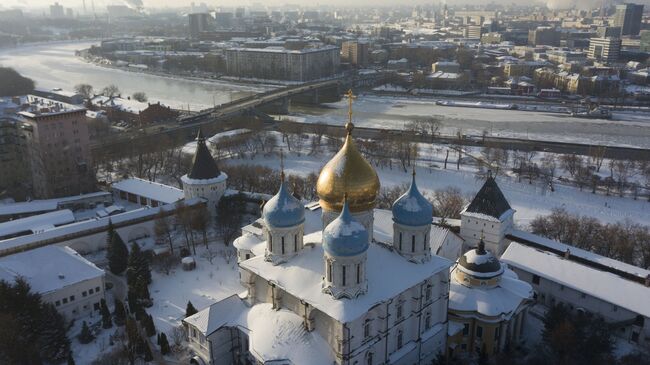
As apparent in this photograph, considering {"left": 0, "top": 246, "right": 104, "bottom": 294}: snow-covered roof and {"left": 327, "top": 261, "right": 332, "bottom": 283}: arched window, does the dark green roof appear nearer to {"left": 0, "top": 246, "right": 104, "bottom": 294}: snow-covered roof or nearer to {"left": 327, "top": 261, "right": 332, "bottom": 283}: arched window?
{"left": 327, "top": 261, "right": 332, "bottom": 283}: arched window

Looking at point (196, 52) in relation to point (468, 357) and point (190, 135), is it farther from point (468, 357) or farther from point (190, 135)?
point (468, 357)

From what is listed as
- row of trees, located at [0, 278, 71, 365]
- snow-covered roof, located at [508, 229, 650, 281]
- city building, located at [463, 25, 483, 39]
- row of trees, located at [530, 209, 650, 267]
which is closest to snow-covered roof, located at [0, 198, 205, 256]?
row of trees, located at [0, 278, 71, 365]

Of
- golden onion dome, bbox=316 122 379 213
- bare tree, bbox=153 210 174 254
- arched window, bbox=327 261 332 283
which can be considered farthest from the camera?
bare tree, bbox=153 210 174 254

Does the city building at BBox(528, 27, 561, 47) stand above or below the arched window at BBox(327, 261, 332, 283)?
above

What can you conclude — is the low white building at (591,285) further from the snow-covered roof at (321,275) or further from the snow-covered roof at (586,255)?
the snow-covered roof at (321,275)

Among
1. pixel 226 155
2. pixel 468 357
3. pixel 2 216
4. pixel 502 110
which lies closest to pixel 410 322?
pixel 468 357

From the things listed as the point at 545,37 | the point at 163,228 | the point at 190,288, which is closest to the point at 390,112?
the point at 163,228

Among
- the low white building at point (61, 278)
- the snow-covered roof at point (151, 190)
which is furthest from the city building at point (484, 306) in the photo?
the snow-covered roof at point (151, 190)
